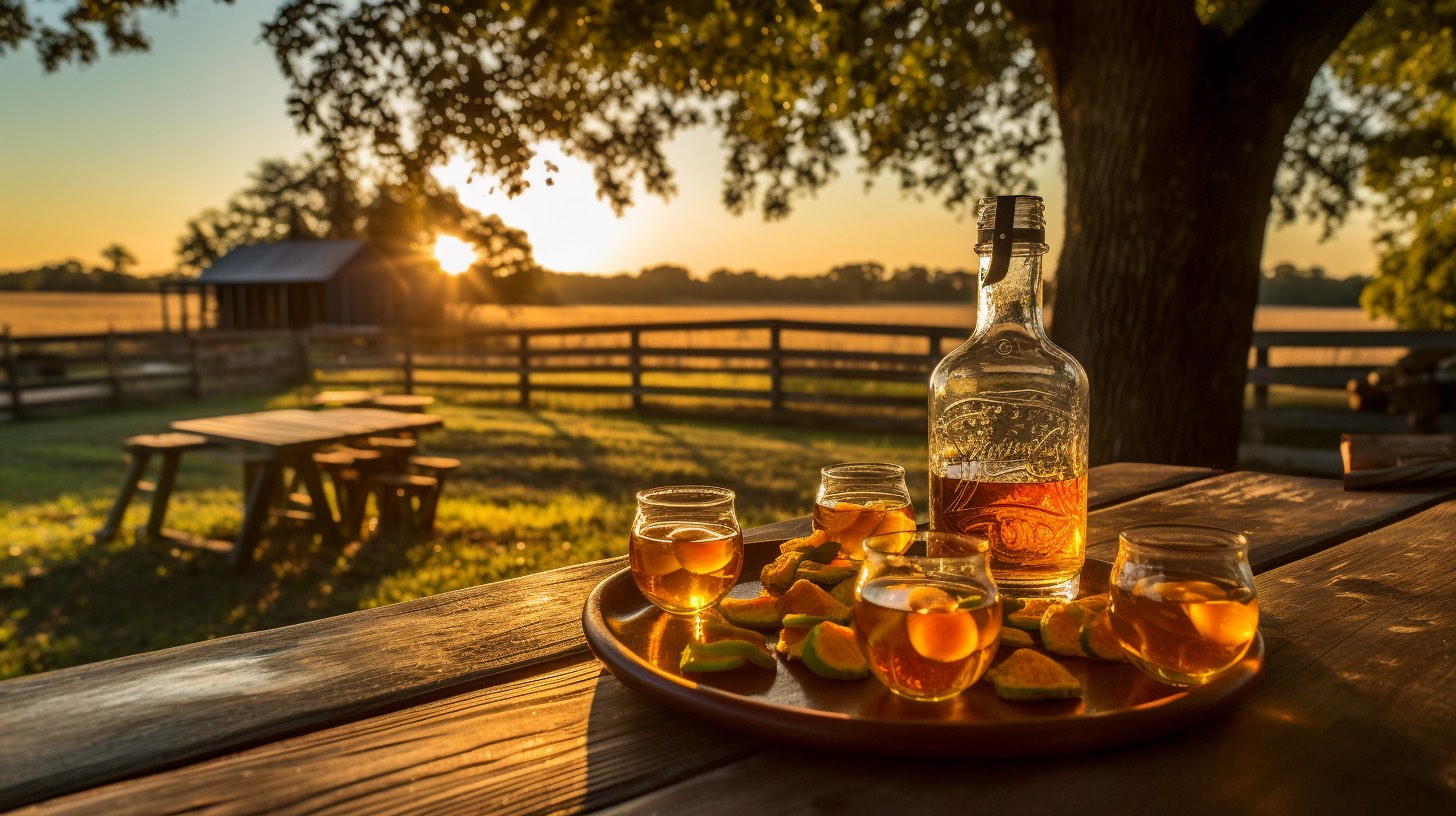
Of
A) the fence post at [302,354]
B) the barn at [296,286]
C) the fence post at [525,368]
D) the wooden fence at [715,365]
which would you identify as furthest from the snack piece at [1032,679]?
the barn at [296,286]

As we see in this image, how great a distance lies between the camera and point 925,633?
3.29 feet

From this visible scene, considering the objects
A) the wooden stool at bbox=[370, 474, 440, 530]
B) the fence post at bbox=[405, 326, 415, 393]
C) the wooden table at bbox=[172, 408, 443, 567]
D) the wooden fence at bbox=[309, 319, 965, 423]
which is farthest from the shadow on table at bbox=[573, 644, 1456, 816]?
the fence post at bbox=[405, 326, 415, 393]

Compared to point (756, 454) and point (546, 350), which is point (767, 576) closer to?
point (756, 454)

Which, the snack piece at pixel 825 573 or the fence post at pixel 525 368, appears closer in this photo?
the snack piece at pixel 825 573

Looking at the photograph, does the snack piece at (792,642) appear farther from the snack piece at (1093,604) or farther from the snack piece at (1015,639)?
the snack piece at (1093,604)

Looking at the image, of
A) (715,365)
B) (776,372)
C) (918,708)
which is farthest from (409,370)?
(918,708)

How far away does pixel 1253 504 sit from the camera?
236 centimetres

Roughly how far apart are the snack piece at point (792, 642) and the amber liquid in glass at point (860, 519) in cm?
30

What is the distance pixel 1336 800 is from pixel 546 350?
1551 cm

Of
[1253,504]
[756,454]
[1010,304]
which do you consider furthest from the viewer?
[756,454]

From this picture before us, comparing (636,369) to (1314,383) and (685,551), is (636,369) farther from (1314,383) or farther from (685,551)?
(685,551)

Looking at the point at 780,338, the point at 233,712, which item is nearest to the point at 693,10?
the point at 233,712

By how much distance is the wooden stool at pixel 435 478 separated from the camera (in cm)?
664

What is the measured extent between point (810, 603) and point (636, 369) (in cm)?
1329
